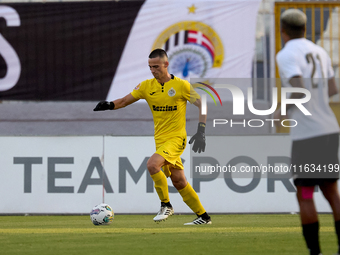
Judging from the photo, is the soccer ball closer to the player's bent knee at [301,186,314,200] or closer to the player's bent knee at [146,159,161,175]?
the player's bent knee at [146,159,161,175]

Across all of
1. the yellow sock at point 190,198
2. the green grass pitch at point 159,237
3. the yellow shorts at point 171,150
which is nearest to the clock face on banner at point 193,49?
the green grass pitch at point 159,237

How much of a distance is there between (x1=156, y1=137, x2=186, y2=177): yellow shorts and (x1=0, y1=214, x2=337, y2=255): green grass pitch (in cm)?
75

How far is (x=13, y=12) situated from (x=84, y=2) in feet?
5.37

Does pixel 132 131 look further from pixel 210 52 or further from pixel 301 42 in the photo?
pixel 301 42

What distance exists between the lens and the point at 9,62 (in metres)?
14.1

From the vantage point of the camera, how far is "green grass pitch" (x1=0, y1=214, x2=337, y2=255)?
546 centimetres

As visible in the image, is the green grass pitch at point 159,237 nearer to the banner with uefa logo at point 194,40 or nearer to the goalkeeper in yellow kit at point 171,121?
the goalkeeper in yellow kit at point 171,121

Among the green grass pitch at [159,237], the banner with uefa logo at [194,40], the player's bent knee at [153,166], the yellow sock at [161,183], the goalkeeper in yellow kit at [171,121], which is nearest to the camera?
the green grass pitch at [159,237]

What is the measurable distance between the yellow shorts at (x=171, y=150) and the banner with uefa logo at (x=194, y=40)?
6065 mm

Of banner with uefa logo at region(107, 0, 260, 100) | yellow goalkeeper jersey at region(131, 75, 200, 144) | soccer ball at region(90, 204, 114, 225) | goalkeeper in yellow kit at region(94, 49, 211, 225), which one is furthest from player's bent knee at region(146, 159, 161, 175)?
banner with uefa logo at region(107, 0, 260, 100)

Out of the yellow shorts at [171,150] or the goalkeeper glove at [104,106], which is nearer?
the yellow shorts at [171,150]

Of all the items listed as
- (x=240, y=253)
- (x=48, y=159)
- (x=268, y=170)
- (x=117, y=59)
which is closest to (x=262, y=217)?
(x=268, y=170)

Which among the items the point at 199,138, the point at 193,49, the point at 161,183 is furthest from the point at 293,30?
the point at 193,49

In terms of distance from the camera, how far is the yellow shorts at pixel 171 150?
7.55 metres
